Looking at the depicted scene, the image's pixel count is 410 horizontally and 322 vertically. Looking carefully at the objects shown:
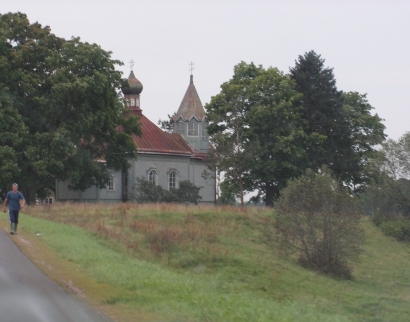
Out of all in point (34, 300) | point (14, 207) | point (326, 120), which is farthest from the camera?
point (326, 120)

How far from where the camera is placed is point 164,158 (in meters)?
68.1

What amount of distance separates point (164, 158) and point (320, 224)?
37641mm

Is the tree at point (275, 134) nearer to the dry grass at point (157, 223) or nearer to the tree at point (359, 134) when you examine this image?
the tree at point (359, 134)

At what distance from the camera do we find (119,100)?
54312mm

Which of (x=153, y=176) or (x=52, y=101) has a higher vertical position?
(x=52, y=101)

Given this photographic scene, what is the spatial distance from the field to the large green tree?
31.8ft

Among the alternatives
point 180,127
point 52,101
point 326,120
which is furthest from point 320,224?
point 180,127

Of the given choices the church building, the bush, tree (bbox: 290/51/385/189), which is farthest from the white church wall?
the bush

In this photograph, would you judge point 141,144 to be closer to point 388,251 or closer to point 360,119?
point 360,119

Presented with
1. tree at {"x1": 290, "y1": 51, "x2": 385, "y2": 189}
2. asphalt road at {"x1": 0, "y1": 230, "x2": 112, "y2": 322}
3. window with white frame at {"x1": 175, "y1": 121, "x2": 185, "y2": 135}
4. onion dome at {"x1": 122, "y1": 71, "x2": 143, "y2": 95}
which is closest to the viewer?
asphalt road at {"x1": 0, "y1": 230, "x2": 112, "y2": 322}

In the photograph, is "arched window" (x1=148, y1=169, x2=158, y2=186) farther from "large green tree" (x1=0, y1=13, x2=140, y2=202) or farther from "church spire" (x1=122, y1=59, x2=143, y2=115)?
"large green tree" (x1=0, y1=13, x2=140, y2=202)

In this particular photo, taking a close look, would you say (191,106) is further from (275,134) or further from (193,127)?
(275,134)

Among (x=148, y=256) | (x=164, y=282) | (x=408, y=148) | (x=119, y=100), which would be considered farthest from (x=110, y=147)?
(x=164, y=282)

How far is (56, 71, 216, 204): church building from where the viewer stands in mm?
63938
